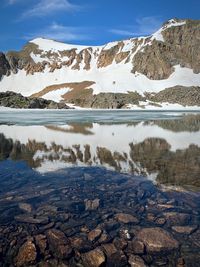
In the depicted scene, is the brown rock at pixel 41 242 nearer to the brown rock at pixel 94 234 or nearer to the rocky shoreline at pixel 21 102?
the brown rock at pixel 94 234

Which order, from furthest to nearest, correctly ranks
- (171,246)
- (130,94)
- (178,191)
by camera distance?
(130,94) < (178,191) < (171,246)

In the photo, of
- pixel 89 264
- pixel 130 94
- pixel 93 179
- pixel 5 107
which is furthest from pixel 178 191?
pixel 130 94

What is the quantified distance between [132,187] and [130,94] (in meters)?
173

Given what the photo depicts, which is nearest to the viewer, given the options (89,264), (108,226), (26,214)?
(89,264)

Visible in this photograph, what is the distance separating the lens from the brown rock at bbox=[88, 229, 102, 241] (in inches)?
326

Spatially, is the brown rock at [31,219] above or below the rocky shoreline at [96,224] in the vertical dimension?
above

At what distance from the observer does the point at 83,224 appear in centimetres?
915

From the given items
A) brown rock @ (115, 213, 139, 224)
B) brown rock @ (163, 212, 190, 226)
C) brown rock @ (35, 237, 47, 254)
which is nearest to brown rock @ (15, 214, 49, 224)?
brown rock @ (35, 237, 47, 254)

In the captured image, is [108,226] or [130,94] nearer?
[108,226]

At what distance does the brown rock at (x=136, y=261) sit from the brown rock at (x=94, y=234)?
1255mm

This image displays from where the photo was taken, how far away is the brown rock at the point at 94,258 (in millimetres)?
7125

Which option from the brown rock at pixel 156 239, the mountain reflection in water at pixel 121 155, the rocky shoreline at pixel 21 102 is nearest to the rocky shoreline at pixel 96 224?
the brown rock at pixel 156 239

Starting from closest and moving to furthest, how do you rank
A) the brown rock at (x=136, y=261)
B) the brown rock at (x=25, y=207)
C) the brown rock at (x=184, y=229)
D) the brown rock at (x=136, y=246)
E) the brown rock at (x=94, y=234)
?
the brown rock at (x=136, y=261)
the brown rock at (x=136, y=246)
the brown rock at (x=94, y=234)
the brown rock at (x=184, y=229)
the brown rock at (x=25, y=207)

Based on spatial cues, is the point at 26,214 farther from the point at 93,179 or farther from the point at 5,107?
the point at 5,107
